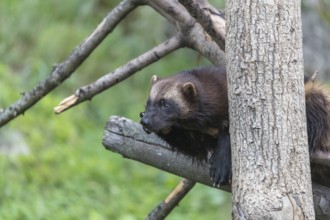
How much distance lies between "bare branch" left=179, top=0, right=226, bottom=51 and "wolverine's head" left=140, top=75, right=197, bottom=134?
26 cm

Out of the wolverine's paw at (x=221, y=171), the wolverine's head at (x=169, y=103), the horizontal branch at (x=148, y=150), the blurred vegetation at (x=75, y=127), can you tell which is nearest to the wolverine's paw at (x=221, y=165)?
the wolverine's paw at (x=221, y=171)

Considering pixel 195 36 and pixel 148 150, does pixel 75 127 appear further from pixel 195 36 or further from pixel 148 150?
pixel 148 150

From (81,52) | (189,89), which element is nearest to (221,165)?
(189,89)

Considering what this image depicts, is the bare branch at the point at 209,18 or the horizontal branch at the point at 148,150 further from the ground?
the bare branch at the point at 209,18

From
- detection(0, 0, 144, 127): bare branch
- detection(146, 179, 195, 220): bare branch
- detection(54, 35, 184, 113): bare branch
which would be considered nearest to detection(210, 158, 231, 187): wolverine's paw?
detection(146, 179, 195, 220): bare branch

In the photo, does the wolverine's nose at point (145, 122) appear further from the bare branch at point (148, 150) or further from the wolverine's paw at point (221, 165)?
the wolverine's paw at point (221, 165)

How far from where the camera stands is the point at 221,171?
12.7 ft

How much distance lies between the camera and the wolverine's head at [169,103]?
13.3ft

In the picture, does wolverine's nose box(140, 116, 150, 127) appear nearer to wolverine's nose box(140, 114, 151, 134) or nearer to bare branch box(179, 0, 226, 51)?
wolverine's nose box(140, 114, 151, 134)

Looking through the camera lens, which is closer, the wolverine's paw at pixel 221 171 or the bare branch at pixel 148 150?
the wolverine's paw at pixel 221 171

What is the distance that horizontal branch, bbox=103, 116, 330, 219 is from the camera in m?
4.10

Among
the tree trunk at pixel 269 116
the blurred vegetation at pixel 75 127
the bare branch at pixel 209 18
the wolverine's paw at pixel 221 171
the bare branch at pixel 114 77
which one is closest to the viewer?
the tree trunk at pixel 269 116

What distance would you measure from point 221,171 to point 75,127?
5.31 meters

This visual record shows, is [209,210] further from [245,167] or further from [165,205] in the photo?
[245,167]
